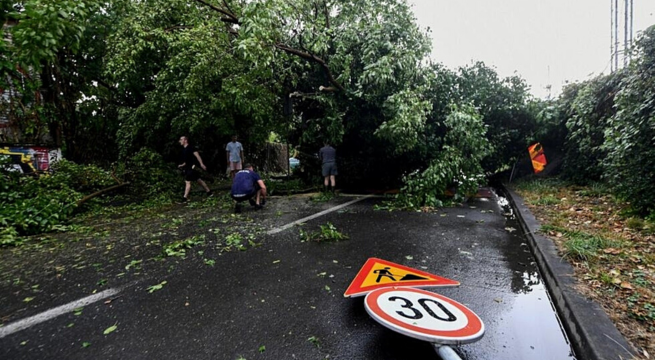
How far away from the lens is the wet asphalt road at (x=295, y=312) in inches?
94.5

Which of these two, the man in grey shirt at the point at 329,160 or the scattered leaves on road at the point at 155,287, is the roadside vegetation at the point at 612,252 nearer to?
the scattered leaves on road at the point at 155,287

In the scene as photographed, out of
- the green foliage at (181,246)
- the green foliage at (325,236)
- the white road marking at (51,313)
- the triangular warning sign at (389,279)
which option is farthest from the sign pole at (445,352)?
the green foliage at (181,246)

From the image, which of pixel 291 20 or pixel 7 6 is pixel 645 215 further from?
pixel 7 6

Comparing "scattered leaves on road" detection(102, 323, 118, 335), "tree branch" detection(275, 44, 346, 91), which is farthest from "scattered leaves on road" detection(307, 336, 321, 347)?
"tree branch" detection(275, 44, 346, 91)

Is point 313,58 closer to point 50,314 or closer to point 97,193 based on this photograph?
point 97,193

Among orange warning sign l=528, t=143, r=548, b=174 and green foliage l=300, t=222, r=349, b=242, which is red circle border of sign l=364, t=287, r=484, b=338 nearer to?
green foliage l=300, t=222, r=349, b=242

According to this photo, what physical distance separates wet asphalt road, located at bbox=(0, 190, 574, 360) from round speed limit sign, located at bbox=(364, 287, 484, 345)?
201 millimetres

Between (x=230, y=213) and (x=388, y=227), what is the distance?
12.3 feet

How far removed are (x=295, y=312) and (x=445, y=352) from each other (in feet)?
4.52

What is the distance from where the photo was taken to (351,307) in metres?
3.04

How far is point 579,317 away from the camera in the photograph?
253 cm

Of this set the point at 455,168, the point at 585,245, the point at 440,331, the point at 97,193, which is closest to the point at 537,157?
the point at 455,168

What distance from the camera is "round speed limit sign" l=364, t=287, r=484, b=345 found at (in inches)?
86.8

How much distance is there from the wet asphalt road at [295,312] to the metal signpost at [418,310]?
0.63ft
